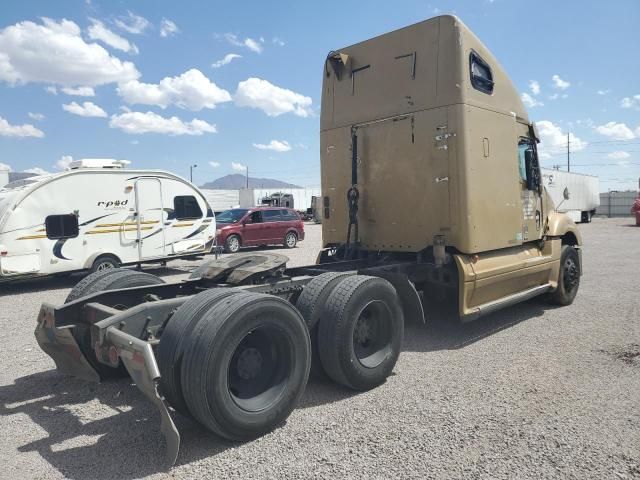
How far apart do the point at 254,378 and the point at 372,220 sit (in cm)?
338

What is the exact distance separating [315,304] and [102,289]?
6.81ft

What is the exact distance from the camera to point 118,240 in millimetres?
11859

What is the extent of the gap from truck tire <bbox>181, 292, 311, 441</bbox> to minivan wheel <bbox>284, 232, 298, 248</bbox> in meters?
15.6

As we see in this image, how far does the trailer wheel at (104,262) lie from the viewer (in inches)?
452

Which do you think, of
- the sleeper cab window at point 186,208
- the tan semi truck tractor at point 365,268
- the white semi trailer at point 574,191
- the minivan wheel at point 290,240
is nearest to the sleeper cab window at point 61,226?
the sleeper cab window at point 186,208

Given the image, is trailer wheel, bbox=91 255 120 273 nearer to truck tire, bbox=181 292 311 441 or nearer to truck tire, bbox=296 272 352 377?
truck tire, bbox=296 272 352 377

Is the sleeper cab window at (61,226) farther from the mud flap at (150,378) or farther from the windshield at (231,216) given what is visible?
the mud flap at (150,378)

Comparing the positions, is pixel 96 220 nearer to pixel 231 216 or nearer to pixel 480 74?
pixel 231 216

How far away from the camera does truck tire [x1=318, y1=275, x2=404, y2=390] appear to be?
4.35 m

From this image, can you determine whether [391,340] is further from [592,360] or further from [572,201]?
[572,201]

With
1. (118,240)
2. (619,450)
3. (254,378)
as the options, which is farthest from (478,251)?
(118,240)

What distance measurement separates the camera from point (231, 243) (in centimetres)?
1783

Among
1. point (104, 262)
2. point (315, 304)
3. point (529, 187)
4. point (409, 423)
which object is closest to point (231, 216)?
point (104, 262)

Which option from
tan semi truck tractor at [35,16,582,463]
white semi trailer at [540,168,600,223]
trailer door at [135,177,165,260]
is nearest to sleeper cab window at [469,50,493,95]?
tan semi truck tractor at [35,16,582,463]
